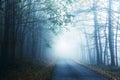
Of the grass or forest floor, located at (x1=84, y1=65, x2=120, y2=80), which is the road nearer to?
forest floor, located at (x1=84, y1=65, x2=120, y2=80)

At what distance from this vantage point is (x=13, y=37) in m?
29.7

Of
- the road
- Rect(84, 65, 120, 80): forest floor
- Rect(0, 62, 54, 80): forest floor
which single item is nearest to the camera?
Rect(0, 62, 54, 80): forest floor

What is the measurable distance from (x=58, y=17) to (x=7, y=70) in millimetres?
7278

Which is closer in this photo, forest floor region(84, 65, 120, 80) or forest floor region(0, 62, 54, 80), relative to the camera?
forest floor region(0, 62, 54, 80)

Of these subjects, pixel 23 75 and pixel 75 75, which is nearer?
pixel 23 75

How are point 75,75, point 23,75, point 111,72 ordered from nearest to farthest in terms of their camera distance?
point 23,75 → point 75,75 → point 111,72

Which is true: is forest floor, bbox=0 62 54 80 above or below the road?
above

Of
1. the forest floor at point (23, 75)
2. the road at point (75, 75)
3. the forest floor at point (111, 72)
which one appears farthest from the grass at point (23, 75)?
the forest floor at point (111, 72)

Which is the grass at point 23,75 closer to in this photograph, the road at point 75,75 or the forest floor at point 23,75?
the forest floor at point 23,75

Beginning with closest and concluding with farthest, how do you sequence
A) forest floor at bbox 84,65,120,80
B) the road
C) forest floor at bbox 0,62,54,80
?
forest floor at bbox 0,62,54,80 < forest floor at bbox 84,65,120,80 < the road

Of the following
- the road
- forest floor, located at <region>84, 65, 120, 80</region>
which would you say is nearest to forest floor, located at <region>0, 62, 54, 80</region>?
the road

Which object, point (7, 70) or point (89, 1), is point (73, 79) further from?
point (89, 1)

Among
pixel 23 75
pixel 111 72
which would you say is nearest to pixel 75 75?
pixel 111 72

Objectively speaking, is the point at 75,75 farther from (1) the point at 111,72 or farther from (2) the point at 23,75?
(2) the point at 23,75
